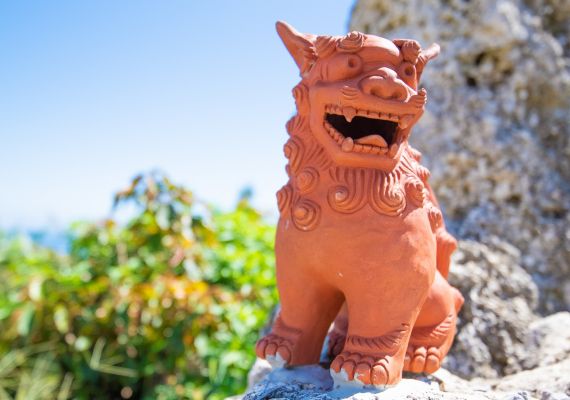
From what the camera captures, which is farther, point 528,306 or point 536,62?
point 536,62

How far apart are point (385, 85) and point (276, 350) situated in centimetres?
71

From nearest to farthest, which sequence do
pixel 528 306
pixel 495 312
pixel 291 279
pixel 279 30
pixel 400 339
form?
pixel 400 339
pixel 291 279
pixel 279 30
pixel 495 312
pixel 528 306

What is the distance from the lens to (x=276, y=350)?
1396 millimetres

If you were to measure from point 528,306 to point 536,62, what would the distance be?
1225 millimetres

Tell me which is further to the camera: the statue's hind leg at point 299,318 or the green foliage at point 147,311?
the green foliage at point 147,311

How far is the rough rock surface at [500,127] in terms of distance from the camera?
255 cm

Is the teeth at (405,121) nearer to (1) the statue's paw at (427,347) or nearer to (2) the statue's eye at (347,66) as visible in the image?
(2) the statue's eye at (347,66)

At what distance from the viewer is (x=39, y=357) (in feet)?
9.38

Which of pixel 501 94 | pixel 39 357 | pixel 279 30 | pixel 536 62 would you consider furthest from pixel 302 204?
pixel 39 357

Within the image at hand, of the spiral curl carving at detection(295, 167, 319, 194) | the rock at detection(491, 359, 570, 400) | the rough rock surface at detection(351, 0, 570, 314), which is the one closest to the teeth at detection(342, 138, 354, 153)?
the spiral curl carving at detection(295, 167, 319, 194)

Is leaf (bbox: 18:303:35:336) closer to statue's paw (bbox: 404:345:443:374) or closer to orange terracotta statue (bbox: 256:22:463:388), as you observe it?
orange terracotta statue (bbox: 256:22:463:388)

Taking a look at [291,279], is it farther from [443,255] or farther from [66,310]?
[66,310]

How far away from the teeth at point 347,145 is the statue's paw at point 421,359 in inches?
21.9

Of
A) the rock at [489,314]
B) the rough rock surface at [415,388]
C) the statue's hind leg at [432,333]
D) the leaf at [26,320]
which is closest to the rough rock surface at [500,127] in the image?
the rock at [489,314]
